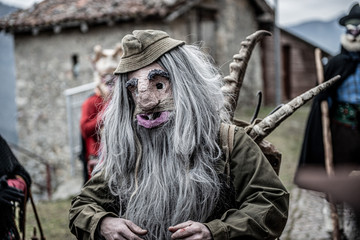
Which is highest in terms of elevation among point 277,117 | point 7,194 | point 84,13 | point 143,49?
point 84,13

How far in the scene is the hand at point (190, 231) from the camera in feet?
6.00

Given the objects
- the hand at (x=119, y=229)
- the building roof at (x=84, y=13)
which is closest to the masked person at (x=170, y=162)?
the hand at (x=119, y=229)

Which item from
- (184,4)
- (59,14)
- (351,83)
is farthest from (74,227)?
(59,14)

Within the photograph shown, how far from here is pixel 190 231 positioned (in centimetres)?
183

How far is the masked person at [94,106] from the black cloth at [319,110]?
205cm

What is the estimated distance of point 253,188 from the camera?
193 centimetres

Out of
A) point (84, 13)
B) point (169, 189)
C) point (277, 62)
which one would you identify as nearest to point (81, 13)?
point (84, 13)

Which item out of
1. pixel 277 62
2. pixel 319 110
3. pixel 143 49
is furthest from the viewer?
pixel 277 62

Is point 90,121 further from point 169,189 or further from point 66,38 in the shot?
point 66,38

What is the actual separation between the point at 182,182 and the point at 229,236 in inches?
12.7

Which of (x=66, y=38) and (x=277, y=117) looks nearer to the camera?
(x=277, y=117)

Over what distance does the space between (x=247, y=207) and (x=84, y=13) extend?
9.94 m

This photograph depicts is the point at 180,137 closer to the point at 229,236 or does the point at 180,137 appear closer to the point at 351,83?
the point at 229,236

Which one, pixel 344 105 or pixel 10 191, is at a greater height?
pixel 344 105
